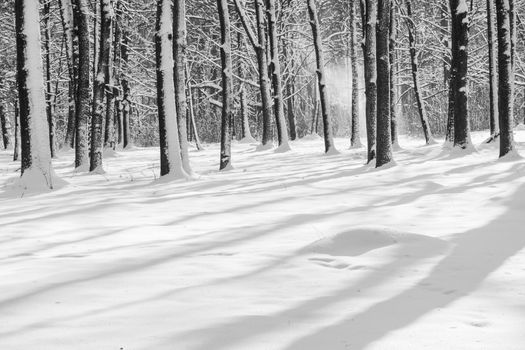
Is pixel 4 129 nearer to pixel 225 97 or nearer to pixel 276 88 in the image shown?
pixel 276 88

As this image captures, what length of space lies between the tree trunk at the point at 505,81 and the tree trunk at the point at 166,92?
7416mm

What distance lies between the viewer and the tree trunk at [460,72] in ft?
45.2

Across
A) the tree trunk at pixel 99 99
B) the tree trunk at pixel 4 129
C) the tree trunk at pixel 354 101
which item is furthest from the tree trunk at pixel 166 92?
the tree trunk at pixel 4 129

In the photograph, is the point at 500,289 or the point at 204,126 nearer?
the point at 500,289

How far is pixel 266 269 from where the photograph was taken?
455 centimetres

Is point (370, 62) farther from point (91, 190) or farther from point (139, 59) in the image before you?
point (139, 59)

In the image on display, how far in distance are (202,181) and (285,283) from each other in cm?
721

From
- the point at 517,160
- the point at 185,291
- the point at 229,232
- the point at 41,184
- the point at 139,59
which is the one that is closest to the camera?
the point at 185,291

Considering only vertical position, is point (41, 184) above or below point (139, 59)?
below

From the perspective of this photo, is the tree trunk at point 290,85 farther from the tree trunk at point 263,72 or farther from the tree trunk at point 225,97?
the tree trunk at point 225,97

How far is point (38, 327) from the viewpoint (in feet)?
10.1

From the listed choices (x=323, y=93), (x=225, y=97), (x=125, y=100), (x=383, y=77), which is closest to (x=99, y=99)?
(x=225, y=97)

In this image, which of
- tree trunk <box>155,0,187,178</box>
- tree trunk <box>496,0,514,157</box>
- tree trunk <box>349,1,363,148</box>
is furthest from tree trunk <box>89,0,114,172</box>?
tree trunk <box>496,0,514,157</box>

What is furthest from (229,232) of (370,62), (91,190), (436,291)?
(370,62)
